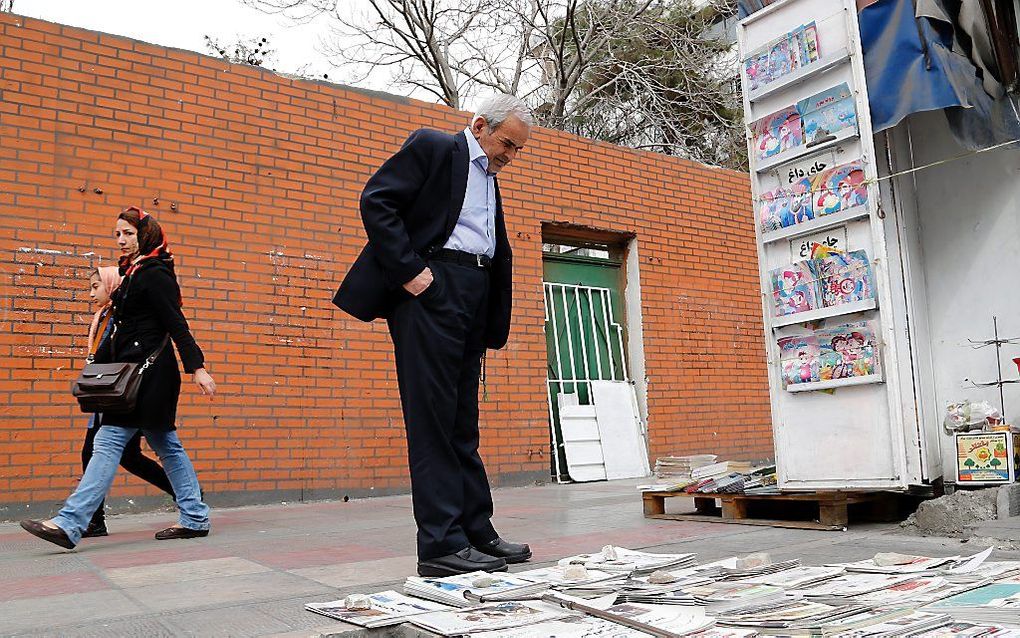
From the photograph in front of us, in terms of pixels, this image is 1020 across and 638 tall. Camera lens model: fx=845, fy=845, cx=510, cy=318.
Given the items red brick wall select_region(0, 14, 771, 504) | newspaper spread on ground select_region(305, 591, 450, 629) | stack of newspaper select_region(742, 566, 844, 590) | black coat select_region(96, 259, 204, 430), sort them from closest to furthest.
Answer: newspaper spread on ground select_region(305, 591, 450, 629) → stack of newspaper select_region(742, 566, 844, 590) → black coat select_region(96, 259, 204, 430) → red brick wall select_region(0, 14, 771, 504)

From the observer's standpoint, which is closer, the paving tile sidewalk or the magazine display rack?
the paving tile sidewalk

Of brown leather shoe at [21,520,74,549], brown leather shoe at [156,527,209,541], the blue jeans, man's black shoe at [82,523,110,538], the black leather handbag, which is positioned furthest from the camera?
man's black shoe at [82,523,110,538]

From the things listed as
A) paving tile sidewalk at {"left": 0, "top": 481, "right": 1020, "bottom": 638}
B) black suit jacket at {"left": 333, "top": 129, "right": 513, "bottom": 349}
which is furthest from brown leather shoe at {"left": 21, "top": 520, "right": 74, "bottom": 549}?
black suit jacket at {"left": 333, "top": 129, "right": 513, "bottom": 349}

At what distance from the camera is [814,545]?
4047 millimetres

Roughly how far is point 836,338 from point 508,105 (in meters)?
2.43

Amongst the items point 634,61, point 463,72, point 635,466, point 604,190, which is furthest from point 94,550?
point 634,61

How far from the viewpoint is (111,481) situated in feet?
14.7

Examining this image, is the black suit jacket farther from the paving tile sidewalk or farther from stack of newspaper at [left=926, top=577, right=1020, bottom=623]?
stack of newspaper at [left=926, top=577, right=1020, bottom=623]

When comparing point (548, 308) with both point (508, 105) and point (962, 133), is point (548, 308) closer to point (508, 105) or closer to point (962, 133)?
point (962, 133)

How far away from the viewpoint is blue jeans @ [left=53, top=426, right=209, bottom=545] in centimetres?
427

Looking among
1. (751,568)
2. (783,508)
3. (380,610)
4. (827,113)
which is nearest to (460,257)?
(380,610)

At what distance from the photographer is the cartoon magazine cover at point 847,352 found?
4582 millimetres

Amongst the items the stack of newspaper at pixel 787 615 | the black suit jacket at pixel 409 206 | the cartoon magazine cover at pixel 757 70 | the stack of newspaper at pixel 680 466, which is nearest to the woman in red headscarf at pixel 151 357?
the black suit jacket at pixel 409 206

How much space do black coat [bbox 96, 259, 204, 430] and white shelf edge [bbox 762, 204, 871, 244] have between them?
339 centimetres
